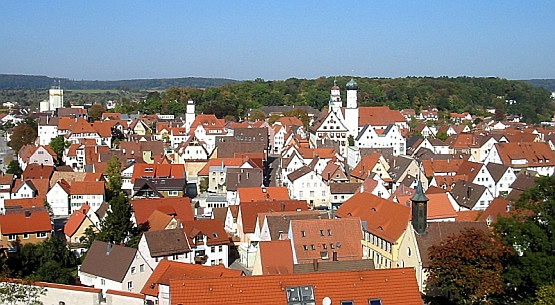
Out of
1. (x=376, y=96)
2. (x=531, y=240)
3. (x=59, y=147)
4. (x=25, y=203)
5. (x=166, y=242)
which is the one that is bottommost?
(x=25, y=203)

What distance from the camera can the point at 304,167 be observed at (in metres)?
52.8

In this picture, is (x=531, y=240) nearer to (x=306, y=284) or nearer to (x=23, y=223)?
(x=306, y=284)

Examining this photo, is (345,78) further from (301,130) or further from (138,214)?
Answer: (138,214)

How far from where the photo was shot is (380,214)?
32.5 meters

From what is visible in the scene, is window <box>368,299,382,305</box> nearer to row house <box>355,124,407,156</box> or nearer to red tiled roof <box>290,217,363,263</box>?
red tiled roof <box>290,217,363,263</box>

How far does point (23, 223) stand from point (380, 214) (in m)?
20.1

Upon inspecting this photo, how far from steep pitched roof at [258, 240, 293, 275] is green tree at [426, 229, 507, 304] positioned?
704 cm

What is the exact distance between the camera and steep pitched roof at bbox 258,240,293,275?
27938 millimetres

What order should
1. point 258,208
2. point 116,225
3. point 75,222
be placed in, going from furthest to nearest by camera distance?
point 75,222
point 258,208
point 116,225

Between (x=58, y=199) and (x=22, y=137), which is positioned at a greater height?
(x=22, y=137)

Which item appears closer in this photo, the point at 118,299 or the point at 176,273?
the point at 118,299

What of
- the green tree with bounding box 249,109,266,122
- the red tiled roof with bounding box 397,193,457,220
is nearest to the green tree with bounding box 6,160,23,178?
the green tree with bounding box 249,109,266,122

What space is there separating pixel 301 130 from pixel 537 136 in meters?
27.9

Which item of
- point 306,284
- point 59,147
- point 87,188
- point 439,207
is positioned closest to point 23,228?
point 87,188
